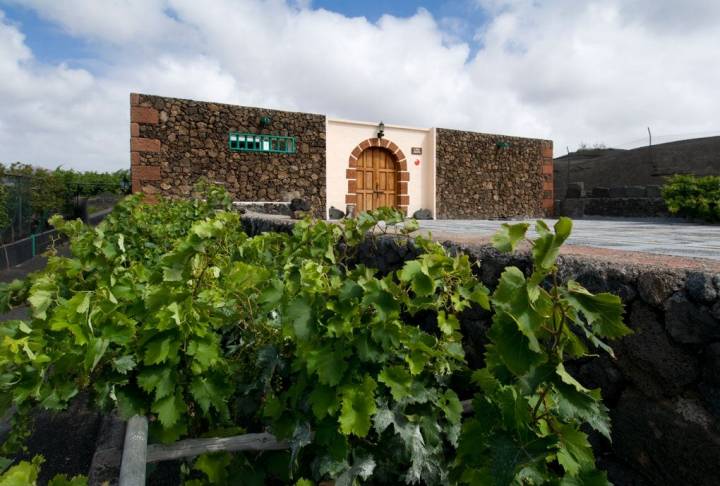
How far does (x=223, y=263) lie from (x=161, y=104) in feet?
27.6

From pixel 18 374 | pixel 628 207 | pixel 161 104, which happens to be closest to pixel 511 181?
pixel 628 207

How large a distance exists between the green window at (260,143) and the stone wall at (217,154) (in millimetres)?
99

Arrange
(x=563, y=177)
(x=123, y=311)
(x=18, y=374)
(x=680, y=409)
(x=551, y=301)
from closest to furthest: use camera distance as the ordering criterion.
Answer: (x=551, y=301) < (x=18, y=374) < (x=680, y=409) < (x=123, y=311) < (x=563, y=177)

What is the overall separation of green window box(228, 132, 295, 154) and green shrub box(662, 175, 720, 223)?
744 cm

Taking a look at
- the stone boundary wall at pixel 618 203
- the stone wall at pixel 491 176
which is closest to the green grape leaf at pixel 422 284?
the stone boundary wall at pixel 618 203

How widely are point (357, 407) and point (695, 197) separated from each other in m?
7.86

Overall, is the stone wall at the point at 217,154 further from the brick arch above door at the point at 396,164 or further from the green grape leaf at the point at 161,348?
the green grape leaf at the point at 161,348

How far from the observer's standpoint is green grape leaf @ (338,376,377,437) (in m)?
1.20

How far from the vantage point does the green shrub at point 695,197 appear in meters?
6.65

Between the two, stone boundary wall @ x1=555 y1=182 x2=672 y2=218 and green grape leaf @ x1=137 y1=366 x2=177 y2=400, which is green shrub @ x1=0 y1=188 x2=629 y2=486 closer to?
green grape leaf @ x1=137 y1=366 x2=177 y2=400

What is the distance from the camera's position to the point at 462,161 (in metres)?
12.8

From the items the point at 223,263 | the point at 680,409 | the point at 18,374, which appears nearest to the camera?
the point at 18,374

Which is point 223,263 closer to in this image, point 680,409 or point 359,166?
point 680,409

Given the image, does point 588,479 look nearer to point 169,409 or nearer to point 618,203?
point 169,409
